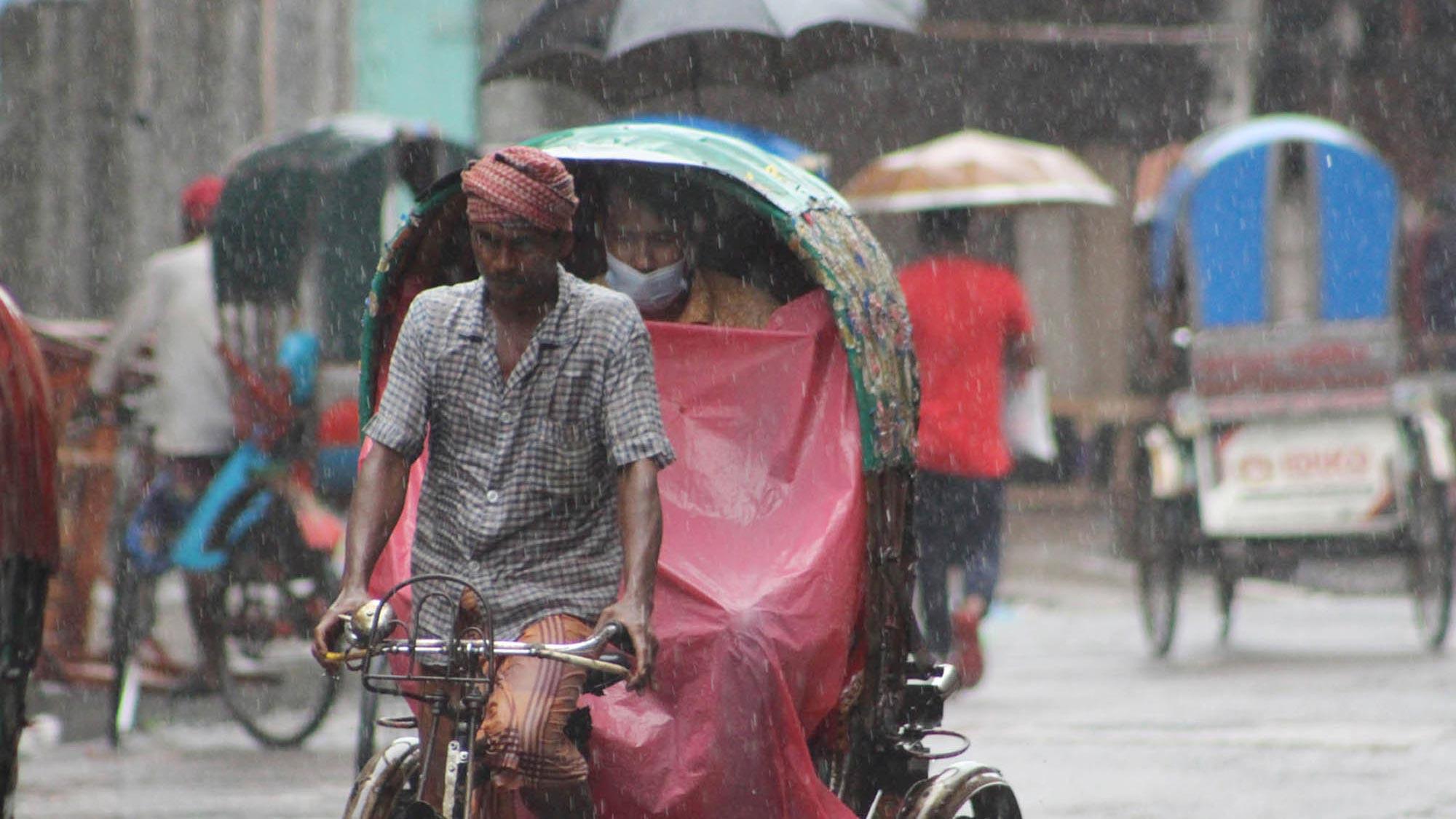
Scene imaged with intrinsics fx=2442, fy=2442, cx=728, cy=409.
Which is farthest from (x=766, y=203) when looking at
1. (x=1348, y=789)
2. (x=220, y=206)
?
(x=220, y=206)

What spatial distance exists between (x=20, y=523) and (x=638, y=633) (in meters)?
2.10

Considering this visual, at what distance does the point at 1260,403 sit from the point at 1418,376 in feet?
19.7

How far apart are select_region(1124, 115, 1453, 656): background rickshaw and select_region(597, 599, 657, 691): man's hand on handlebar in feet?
23.6

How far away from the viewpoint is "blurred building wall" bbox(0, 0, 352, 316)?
12.7m

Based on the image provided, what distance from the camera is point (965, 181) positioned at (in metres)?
10.6

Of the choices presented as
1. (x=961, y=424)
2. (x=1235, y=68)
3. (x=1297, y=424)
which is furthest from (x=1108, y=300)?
(x=961, y=424)

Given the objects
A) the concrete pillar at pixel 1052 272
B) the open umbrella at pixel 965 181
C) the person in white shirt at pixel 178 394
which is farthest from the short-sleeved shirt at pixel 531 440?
the concrete pillar at pixel 1052 272

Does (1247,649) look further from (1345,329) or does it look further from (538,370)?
(538,370)

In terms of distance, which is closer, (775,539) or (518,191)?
(518,191)

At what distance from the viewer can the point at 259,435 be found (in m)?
8.67

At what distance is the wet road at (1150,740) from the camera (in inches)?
280

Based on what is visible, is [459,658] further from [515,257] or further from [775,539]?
[775,539]

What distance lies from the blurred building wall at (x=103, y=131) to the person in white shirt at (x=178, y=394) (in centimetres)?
344

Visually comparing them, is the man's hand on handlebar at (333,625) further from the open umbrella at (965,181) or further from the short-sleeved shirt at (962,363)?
the open umbrella at (965,181)
